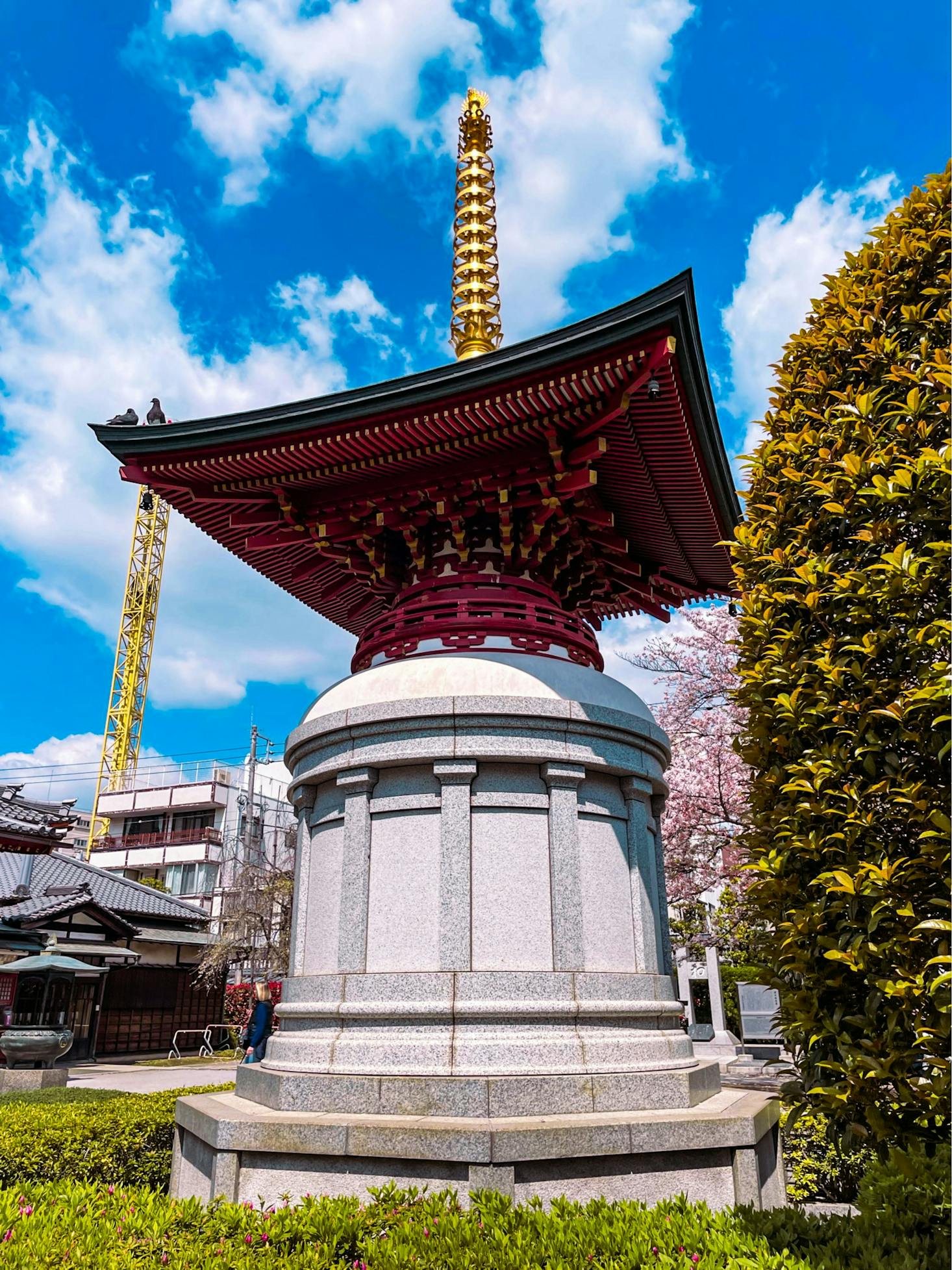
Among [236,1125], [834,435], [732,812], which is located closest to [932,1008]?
[834,435]

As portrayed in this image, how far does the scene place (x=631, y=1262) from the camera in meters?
4.61

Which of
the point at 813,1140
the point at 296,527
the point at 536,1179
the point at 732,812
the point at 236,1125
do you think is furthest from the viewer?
the point at 732,812

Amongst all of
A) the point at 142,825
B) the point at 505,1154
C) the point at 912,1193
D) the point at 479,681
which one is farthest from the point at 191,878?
the point at 912,1193

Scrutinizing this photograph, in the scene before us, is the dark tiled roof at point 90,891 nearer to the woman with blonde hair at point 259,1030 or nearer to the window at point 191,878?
the window at point 191,878

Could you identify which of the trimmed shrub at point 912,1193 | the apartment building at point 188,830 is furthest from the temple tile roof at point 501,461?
the apartment building at point 188,830

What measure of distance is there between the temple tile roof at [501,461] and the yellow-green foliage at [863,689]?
3.16 meters

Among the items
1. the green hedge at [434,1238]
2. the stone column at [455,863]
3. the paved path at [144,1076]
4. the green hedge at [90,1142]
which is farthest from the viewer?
the paved path at [144,1076]

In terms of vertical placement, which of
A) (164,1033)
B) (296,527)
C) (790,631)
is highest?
(296,527)

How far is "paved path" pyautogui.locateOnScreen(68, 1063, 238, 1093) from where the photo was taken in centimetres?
2175

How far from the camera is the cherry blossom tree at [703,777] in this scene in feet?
71.8

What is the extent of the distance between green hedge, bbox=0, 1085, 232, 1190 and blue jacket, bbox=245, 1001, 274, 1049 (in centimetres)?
365

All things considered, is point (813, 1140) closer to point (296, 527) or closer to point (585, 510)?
point (585, 510)

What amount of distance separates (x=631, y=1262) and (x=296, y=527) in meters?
8.90

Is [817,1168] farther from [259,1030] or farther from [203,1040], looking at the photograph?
[203,1040]
